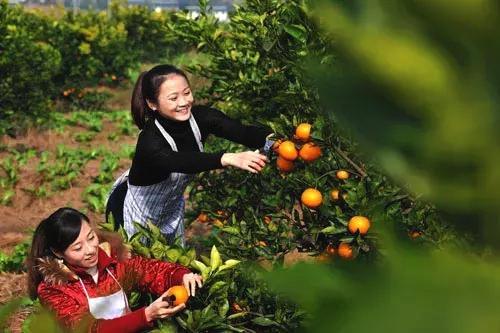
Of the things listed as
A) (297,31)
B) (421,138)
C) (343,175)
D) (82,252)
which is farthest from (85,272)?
(421,138)

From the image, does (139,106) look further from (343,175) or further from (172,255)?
(343,175)

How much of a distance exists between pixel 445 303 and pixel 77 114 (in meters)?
11.2

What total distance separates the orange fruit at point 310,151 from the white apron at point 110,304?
3.10 ft

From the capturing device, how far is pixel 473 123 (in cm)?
31

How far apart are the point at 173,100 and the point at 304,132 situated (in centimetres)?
87

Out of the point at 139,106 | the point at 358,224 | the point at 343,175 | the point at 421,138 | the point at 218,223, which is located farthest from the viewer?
the point at 218,223

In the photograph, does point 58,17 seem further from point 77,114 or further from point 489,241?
point 489,241

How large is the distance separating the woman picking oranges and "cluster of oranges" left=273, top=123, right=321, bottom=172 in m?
0.27

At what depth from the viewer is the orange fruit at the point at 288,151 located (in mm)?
2580

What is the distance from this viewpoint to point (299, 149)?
2.59 m

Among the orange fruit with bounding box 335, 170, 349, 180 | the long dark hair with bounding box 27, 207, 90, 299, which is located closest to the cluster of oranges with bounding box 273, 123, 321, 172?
the orange fruit with bounding box 335, 170, 349, 180

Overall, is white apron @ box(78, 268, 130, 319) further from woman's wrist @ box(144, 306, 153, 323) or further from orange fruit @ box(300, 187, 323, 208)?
orange fruit @ box(300, 187, 323, 208)

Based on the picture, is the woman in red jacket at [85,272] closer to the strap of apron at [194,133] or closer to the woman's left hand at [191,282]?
the woman's left hand at [191,282]

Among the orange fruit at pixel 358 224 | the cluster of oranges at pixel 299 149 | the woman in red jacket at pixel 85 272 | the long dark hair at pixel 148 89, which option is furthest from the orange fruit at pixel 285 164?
the long dark hair at pixel 148 89
